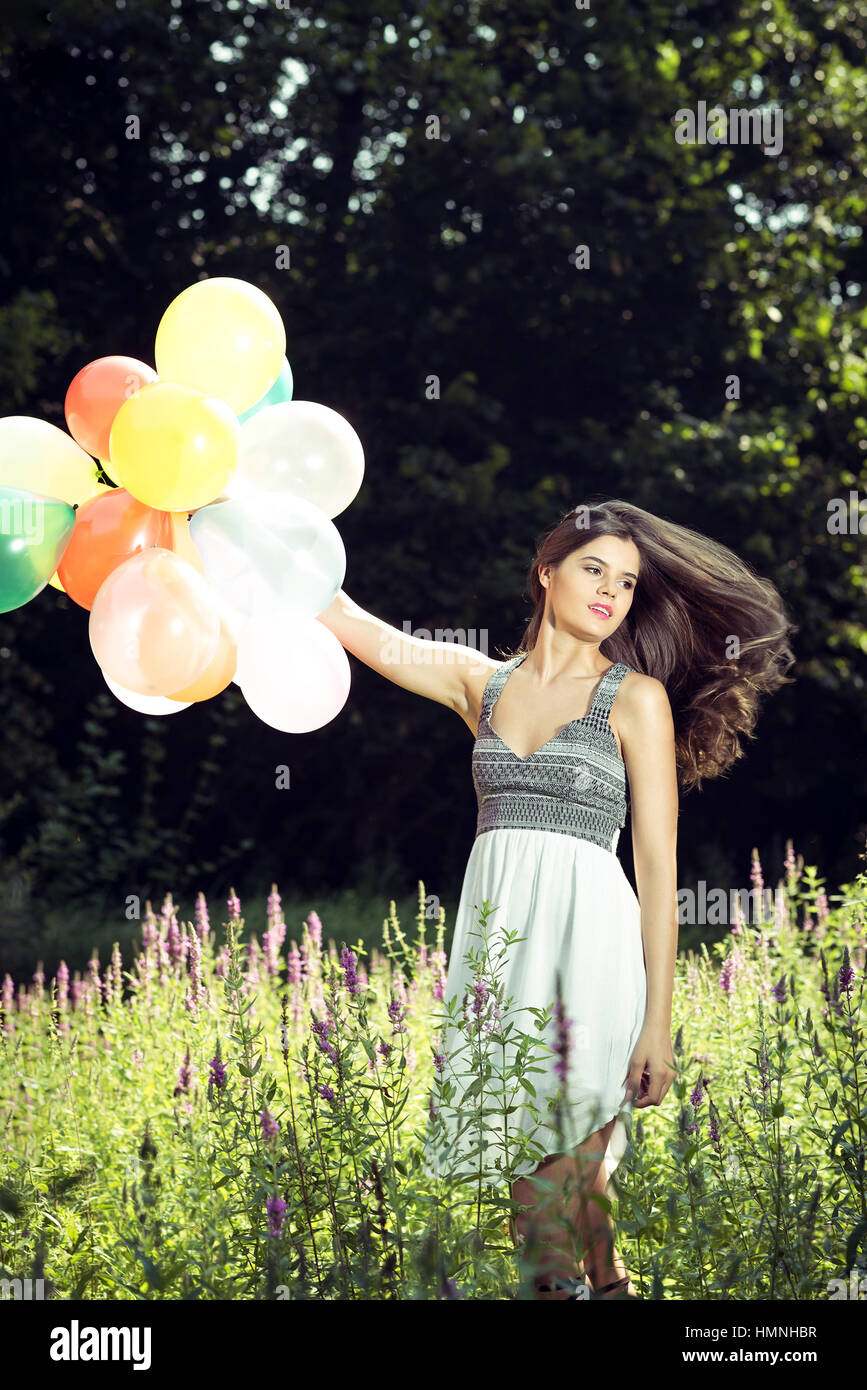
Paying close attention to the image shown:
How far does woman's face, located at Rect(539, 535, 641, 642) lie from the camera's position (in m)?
2.96

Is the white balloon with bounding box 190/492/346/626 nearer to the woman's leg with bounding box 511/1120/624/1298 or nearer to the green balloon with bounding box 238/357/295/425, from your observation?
the green balloon with bounding box 238/357/295/425

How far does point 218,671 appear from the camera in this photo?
2.96m

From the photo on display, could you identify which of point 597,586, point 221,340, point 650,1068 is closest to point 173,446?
point 221,340

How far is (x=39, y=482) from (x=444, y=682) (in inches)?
42.5

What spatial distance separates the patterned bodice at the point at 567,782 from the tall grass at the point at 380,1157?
30 centimetres

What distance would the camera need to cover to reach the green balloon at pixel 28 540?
2.95 m

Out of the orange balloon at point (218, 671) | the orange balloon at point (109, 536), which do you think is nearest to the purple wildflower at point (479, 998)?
the orange balloon at point (218, 671)

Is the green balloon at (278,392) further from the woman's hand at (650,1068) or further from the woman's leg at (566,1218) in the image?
the woman's leg at (566,1218)

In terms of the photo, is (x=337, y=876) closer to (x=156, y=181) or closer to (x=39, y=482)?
(x=156, y=181)

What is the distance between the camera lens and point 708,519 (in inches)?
328

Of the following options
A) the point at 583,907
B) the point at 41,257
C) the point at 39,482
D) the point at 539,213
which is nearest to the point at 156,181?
the point at 41,257

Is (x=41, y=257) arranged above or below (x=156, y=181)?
below
